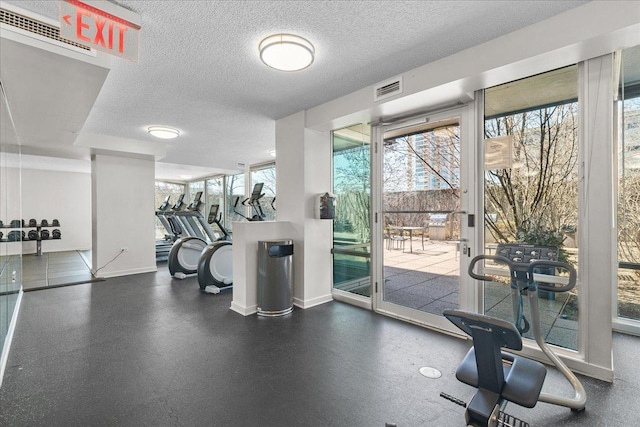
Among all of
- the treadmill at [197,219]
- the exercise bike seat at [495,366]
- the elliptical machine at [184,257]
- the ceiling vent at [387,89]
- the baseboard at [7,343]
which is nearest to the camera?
the exercise bike seat at [495,366]

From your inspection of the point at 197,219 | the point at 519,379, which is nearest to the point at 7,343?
the point at 519,379

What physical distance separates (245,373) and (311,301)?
5.53ft

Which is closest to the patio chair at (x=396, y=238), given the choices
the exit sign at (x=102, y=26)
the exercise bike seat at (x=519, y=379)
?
the exercise bike seat at (x=519, y=379)

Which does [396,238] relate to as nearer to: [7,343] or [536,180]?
[536,180]

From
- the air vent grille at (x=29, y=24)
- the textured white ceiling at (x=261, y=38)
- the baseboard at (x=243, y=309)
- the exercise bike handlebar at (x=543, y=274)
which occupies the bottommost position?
the baseboard at (x=243, y=309)

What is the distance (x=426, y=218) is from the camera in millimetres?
3293

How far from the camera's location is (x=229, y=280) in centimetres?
480

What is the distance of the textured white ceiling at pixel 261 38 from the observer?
6.39 feet

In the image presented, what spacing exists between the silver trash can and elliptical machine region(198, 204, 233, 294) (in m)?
1.34

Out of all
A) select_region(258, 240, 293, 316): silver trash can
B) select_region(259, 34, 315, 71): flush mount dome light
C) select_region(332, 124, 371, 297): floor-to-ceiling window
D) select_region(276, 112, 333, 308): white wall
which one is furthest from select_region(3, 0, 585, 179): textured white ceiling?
select_region(258, 240, 293, 316): silver trash can

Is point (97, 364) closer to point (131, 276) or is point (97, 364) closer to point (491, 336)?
point (491, 336)

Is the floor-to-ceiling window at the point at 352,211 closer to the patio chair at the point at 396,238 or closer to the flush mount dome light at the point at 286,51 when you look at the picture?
the patio chair at the point at 396,238

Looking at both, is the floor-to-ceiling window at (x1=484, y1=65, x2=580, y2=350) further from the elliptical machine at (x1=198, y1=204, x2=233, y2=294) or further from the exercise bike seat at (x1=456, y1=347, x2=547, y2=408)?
the elliptical machine at (x1=198, y1=204, x2=233, y2=294)

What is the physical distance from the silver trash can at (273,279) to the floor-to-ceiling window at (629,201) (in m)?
3.62
